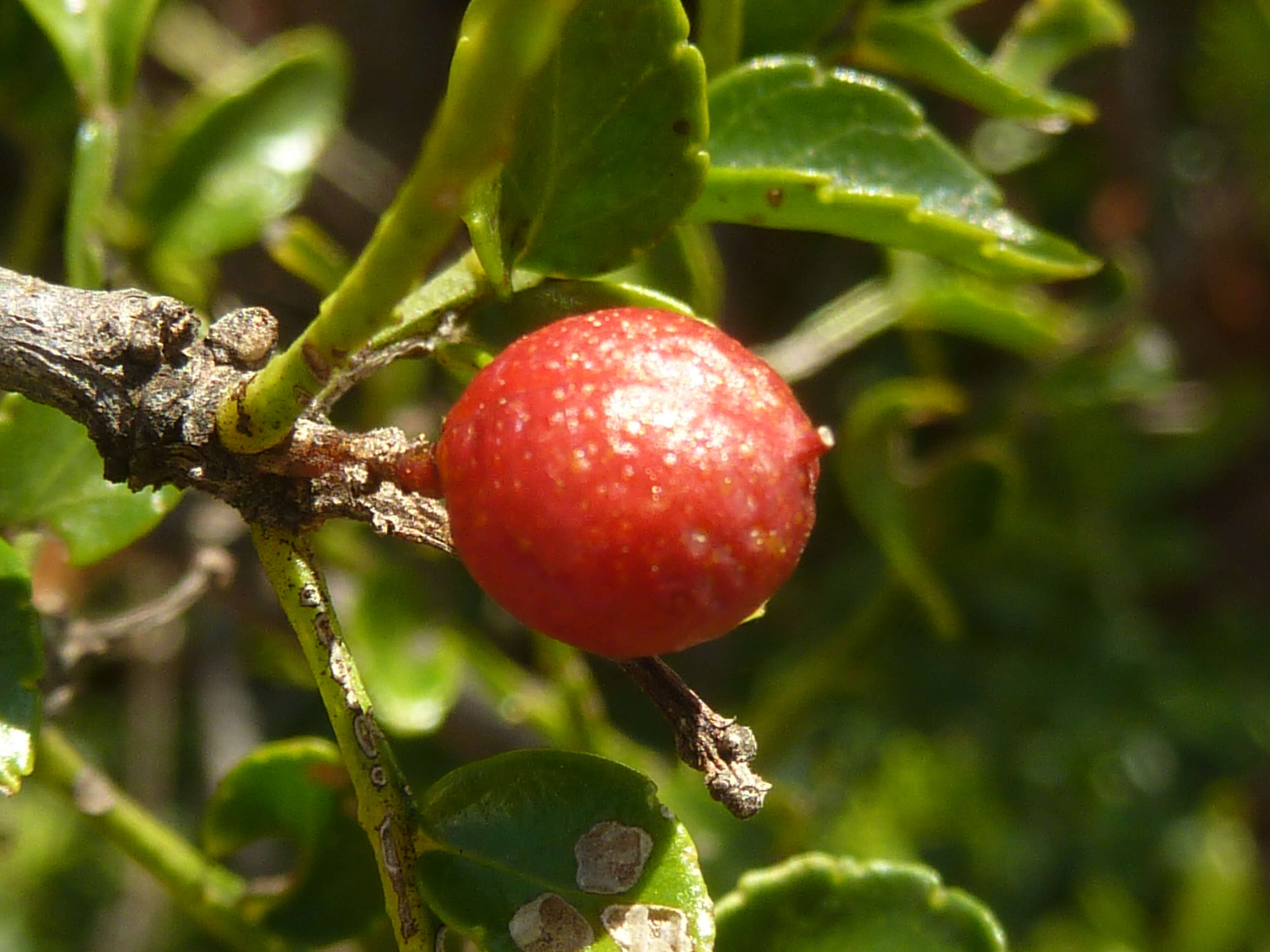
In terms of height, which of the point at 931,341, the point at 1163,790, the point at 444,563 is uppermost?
the point at 931,341

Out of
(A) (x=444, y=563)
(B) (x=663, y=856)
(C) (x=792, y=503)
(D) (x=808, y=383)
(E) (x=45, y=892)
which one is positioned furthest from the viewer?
(E) (x=45, y=892)

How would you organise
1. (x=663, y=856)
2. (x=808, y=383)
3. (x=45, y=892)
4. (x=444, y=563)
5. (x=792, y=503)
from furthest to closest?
(x=45, y=892) < (x=808, y=383) < (x=444, y=563) < (x=663, y=856) < (x=792, y=503)

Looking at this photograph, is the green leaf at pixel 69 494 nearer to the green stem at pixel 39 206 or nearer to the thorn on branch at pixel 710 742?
Answer: the thorn on branch at pixel 710 742

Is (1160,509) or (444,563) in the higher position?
(444,563)

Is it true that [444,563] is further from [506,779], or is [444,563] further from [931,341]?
[506,779]

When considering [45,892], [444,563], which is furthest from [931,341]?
[45,892]

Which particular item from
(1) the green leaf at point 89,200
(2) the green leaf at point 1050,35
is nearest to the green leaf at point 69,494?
(1) the green leaf at point 89,200

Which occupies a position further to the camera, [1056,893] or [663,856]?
[1056,893]

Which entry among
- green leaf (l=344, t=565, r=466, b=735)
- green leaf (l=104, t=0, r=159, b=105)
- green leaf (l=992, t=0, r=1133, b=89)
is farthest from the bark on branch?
green leaf (l=992, t=0, r=1133, b=89)
